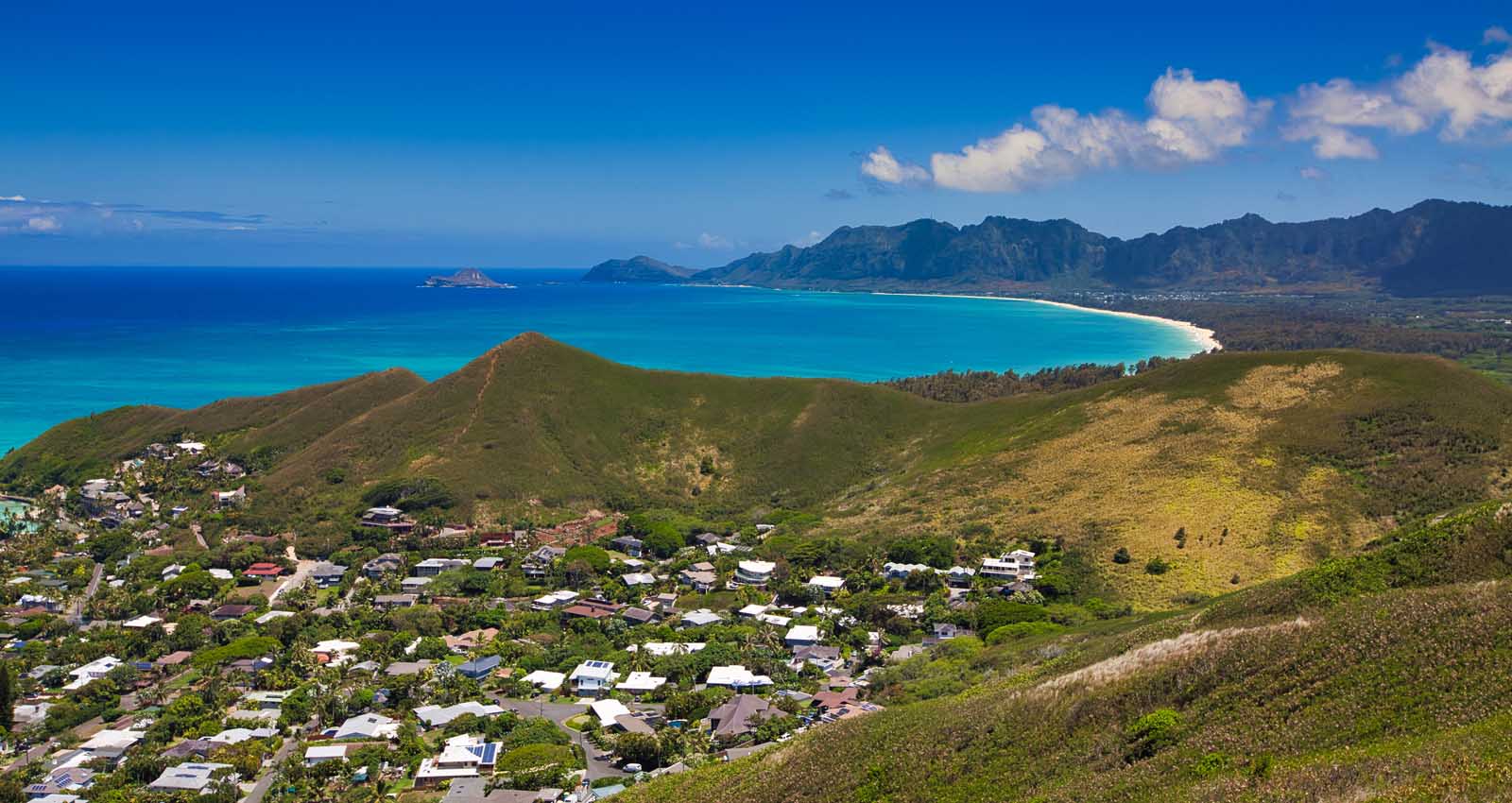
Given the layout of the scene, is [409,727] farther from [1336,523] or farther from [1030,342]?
[1030,342]

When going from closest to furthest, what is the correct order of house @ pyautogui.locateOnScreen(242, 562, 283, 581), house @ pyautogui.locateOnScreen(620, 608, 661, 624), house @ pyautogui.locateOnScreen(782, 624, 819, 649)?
house @ pyautogui.locateOnScreen(782, 624, 819, 649) < house @ pyautogui.locateOnScreen(620, 608, 661, 624) < house @ pyautogui.locateOnScreen(242, 562, 283, 581)

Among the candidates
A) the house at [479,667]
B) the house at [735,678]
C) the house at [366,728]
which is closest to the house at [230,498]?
the house at [479,667]

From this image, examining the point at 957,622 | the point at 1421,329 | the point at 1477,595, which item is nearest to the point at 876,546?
the point at 957,622

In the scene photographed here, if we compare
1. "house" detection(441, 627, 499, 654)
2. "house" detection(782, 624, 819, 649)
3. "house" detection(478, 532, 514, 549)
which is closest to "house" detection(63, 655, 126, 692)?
"house" detection(441, 627, 499, 654)

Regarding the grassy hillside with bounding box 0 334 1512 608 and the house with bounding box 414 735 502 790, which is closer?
the house with bounding box 414 735 502 790

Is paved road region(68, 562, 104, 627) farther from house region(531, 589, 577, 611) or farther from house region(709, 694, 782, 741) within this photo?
house region(709, 694, 782, 741)

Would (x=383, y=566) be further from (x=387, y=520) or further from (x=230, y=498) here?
(x=230, y=498)
